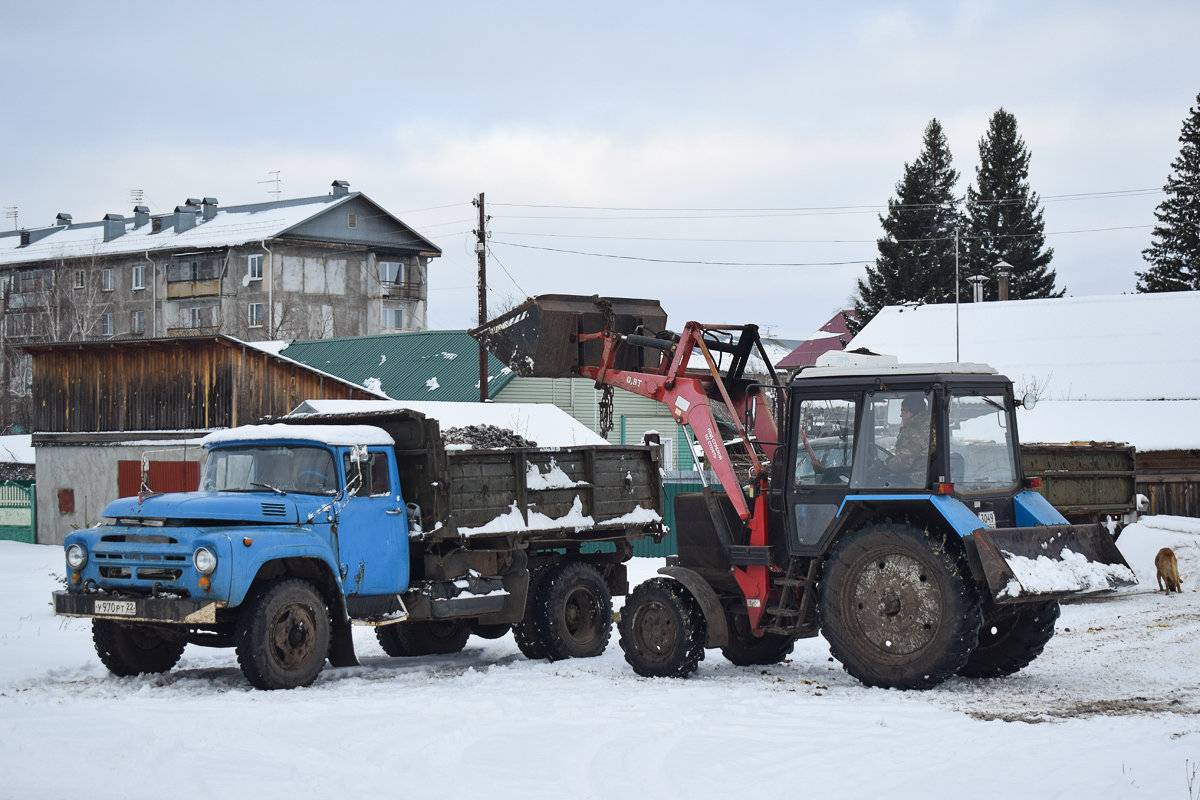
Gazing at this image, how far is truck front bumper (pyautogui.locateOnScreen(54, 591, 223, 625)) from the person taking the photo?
998 cm

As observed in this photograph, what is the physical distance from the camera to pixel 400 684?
36.0ft

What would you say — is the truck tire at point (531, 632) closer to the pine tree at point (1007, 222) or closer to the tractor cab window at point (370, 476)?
the tractor cab window at point (370, 476)

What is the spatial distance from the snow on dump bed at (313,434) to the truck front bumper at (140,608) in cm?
187

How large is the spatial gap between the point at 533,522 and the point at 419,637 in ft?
7.22

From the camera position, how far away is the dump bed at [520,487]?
11.9 meters

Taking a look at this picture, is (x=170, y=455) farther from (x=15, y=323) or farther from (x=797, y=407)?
(x=15, y=323)

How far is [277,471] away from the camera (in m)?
11.3

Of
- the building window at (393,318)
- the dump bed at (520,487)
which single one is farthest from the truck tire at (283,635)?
the building window at (393,318)

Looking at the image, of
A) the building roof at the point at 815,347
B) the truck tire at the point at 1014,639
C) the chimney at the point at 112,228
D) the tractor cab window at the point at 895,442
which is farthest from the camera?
the chimney at the point at 112,228

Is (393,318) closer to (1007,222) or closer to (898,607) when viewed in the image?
(1007,222)

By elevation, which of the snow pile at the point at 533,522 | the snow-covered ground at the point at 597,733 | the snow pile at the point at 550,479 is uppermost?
the snow pile at the point at 550,479

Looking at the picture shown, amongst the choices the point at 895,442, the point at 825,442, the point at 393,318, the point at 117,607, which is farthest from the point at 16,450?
the point at 895,442

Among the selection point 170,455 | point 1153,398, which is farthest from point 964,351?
point 170,455

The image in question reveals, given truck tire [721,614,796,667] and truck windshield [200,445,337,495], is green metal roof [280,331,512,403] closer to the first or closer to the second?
truck windshield [200,445,337,495]
